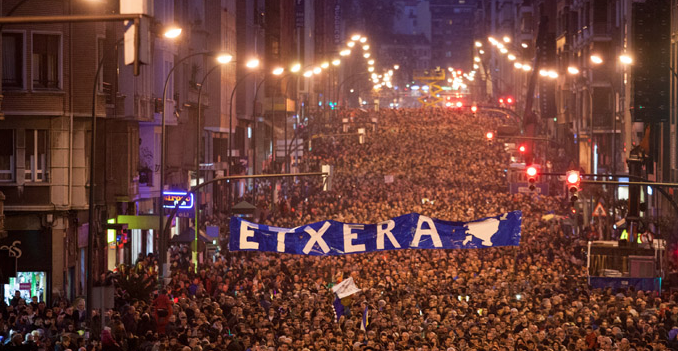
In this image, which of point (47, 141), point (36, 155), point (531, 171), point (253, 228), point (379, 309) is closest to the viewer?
point (379, 309)

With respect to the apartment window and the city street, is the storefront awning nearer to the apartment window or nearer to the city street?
the city street

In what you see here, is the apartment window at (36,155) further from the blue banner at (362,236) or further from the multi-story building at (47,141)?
the blue banner at (362,236)

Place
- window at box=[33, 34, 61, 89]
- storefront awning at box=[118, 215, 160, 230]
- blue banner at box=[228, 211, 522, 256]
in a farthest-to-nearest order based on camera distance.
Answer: storefront awning at box=[118, 215, 160, 230]
window at box=[33, 34, 61, 89]
blue banner at box=[228, 211, 522, 256]

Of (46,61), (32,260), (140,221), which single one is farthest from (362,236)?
(140,221)

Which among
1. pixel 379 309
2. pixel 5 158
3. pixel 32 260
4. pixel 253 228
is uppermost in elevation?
pixel 5 158

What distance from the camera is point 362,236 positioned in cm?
2914

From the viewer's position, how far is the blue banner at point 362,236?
29141 millimetres

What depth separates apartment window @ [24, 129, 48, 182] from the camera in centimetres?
3412

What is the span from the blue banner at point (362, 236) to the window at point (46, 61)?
8386 mm

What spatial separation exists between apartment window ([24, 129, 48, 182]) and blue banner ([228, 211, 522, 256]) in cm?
771

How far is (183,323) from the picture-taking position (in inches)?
972

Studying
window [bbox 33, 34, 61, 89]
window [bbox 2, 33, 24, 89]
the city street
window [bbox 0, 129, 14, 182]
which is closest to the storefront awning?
the city street

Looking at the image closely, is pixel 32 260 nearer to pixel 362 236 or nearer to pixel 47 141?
pixel 47 141

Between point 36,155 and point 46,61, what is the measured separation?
267 centimetres
